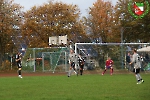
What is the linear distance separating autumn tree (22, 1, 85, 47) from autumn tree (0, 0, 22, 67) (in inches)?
181

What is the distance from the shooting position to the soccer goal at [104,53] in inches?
1636

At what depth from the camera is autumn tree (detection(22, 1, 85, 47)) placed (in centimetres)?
6619

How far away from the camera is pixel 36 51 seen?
157 ft

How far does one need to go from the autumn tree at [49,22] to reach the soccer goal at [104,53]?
2397 centimetres

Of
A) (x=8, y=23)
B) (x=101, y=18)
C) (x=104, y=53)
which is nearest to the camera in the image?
(x=104, y=53)

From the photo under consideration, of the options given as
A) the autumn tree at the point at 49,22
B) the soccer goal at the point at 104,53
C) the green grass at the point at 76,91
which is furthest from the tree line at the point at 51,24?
the green grass at the point at 76,91

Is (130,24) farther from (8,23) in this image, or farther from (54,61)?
(8,23)

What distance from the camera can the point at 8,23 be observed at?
6022 centimetres

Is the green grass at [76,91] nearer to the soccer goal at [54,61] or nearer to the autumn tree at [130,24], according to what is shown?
the soccer goal at [54,61]

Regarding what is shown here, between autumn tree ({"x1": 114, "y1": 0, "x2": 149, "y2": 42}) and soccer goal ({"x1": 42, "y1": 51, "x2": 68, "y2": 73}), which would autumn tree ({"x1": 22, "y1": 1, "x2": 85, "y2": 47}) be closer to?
autumn tree ({"x1": 114, "y1": 0, "x2": 149, "y2": 42})

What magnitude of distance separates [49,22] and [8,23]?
30.4 feet

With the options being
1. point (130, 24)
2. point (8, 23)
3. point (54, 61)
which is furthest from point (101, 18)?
point (54, 61)

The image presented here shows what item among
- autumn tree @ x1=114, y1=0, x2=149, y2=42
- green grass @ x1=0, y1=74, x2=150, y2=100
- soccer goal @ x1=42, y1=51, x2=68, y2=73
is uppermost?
autumn tree @ x1=114, y1=0, x2=149, y2=42

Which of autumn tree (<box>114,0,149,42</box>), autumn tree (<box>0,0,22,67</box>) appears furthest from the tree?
autumn tree (<box>0,0,22,67</box>)
